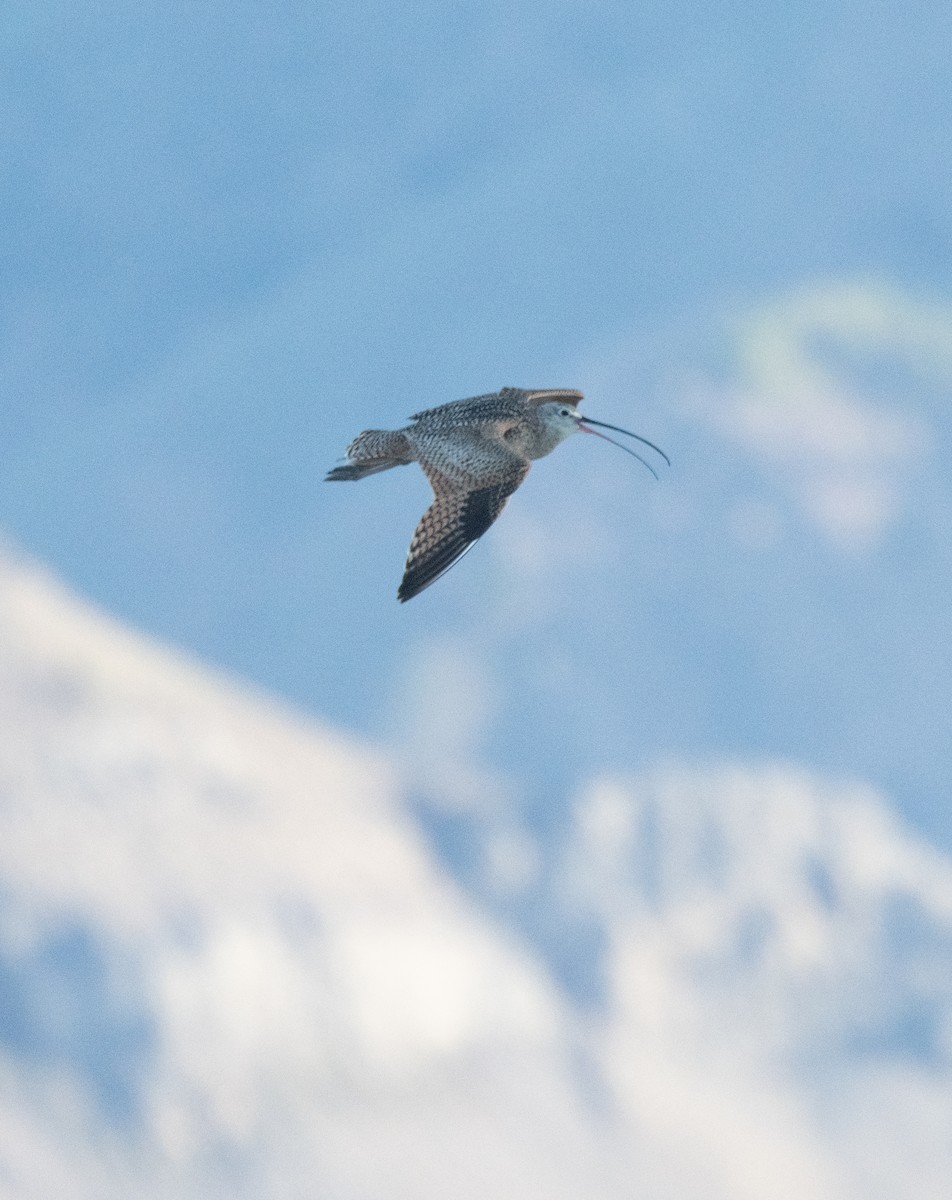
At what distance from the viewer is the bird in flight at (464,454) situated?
1391 centimetres

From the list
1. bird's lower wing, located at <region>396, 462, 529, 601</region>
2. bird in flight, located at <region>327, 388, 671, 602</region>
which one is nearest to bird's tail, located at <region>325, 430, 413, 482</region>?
bird in flight, located at <region>327, 388, 671, 602</region>

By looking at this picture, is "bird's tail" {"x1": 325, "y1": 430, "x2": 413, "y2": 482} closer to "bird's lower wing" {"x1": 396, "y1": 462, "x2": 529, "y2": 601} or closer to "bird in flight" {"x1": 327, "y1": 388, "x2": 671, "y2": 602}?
"bird in flight" {"x1": 327, "y1": 388, "x2": 671, "y2": 602}

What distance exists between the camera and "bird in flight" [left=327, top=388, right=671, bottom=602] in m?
13.9

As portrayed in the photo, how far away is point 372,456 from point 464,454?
0.98 meters

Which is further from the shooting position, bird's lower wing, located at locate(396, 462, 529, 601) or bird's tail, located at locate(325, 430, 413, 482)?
bird's tail, located at locate(325, 430, 413, 482)

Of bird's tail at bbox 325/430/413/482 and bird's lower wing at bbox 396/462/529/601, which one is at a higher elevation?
bird's tail at bbox 325/430/413/482

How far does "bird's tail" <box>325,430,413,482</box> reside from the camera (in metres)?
15.2

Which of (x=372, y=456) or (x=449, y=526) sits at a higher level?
(x=372, y=456)

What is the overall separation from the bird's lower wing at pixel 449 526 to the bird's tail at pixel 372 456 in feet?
2.83

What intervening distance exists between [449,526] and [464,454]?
2.57ft

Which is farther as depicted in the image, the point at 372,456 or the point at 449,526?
the point at 372,456

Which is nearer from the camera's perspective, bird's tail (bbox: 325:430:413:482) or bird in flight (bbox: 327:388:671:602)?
bird in flight (bbox: 327:388:671:602)

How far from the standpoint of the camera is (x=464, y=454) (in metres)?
14.6

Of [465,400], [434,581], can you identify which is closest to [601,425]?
[465,400]
